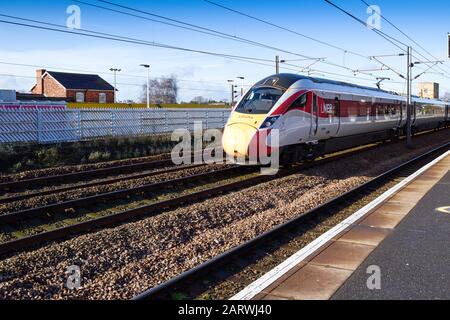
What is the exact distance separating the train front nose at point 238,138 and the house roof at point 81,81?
46463mm

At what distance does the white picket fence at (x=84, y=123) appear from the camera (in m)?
19.8

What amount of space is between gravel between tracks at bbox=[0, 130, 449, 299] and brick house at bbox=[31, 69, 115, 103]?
4777 cm

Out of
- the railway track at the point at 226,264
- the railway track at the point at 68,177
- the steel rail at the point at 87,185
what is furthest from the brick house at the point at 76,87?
the railway track at the point at 226,264

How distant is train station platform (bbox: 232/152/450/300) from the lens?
4.80 meters

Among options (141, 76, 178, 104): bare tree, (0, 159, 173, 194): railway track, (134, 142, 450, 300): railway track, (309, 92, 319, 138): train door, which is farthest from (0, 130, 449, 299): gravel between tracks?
(141, 76, 178, 104): bare tree

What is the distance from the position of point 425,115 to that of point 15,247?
32.4m

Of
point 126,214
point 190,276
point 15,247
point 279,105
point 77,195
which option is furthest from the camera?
point 279,105

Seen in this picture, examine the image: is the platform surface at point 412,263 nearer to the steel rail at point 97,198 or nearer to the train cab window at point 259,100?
the train cab window at point 259,100

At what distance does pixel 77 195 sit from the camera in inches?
428

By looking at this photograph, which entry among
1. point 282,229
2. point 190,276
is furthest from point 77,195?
point 190,276

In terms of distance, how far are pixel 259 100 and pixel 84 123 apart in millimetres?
12904

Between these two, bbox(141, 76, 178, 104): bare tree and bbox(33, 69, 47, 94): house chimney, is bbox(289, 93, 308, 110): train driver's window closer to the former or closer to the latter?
bbox(33, 69, 47, 94): house chimney
